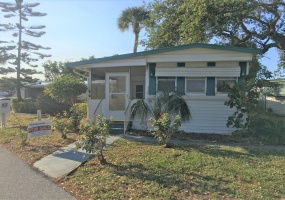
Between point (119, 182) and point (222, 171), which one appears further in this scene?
point (222, 171)

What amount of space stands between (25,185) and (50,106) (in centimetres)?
1615

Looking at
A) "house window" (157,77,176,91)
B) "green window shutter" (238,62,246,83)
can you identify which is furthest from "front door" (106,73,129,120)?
"green window shutter" (238,62,246,83)

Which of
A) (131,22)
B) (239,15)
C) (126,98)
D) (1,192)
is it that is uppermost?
(131,22)

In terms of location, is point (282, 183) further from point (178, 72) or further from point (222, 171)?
point (178, 72)

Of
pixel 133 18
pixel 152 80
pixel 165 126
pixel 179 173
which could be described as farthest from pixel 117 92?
pixel 133 18

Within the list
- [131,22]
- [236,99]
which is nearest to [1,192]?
[236,99]

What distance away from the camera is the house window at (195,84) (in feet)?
37.2

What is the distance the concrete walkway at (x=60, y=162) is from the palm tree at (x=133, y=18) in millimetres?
20004

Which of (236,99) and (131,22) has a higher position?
(131,22)

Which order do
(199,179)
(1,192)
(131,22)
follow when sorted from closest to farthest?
1. (1,192)
2. (199,179)
3. (131,22)

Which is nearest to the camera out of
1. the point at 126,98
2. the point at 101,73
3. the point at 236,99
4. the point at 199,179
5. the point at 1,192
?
the point at 1,192

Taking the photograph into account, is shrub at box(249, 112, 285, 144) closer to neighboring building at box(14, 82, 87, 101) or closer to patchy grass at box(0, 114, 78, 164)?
patchy grass at box(0, 114, 78, 164)

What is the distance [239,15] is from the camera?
15172 mm

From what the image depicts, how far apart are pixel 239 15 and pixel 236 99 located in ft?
25.1
